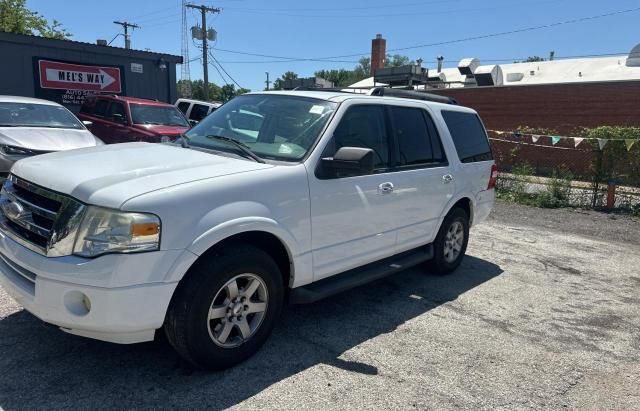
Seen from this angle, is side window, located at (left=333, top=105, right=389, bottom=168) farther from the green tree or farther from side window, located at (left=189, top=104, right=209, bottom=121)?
the green tree

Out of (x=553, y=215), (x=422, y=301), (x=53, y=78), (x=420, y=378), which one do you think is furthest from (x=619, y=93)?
(x=53, y=78)

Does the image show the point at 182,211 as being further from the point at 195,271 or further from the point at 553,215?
the point at 553,215

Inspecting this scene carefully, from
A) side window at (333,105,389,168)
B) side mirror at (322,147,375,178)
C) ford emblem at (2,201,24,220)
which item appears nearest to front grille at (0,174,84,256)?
ford emblem at (2,201,24,220)

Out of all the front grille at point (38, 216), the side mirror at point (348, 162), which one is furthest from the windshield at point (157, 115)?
the side mirror at point (348, 162)

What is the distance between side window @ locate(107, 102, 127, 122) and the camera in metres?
11.6

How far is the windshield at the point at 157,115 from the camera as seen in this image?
11664 mm

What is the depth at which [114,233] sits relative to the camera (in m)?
2.70

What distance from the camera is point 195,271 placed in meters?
2.99

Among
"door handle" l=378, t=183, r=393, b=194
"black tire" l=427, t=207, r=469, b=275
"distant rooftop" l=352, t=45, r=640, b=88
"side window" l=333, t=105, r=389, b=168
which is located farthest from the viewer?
"distant rooftop" l=352, t=45, r=640, b=88

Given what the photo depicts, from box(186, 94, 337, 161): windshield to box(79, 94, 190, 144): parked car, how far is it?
7.12 meters

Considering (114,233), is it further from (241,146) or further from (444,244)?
(444,244)

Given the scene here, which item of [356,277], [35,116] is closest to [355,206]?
[356,277]

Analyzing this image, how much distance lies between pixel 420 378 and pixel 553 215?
300 inches

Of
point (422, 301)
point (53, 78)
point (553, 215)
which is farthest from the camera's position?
point (53, 78)
